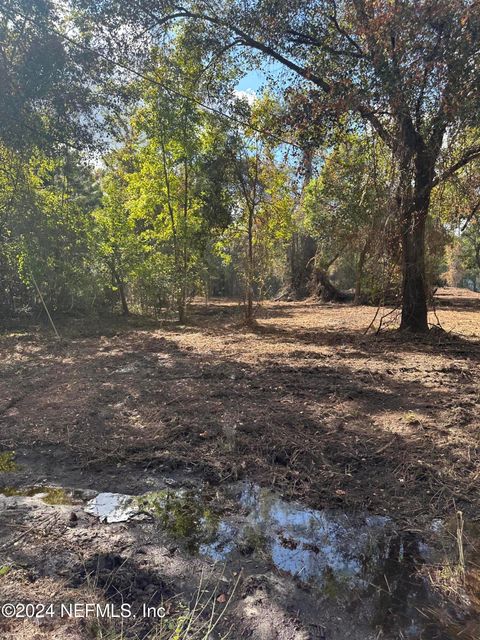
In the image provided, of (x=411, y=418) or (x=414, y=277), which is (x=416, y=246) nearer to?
(x=414, y=277)

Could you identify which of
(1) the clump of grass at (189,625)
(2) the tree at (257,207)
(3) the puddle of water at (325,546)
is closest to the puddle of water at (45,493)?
(3) the puddle of water at (325,546)

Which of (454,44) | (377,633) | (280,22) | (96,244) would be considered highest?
(280,22)

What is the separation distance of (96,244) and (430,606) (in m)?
11.1

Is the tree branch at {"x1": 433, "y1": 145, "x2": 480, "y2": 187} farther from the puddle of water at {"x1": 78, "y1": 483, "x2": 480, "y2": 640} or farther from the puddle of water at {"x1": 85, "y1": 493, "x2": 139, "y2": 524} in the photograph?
the puddle of water at {"x1": 85, "y1": 493, "x2": 139, "y2": 524}

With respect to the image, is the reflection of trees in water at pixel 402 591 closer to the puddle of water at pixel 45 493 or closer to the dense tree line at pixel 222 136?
the puddle of water at pixel 45 493

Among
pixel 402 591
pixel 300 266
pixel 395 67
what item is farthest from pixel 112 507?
pixel 300 266

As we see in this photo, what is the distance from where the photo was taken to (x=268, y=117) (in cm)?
802

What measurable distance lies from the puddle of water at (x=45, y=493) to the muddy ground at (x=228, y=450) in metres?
0.04

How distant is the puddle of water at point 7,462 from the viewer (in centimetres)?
327

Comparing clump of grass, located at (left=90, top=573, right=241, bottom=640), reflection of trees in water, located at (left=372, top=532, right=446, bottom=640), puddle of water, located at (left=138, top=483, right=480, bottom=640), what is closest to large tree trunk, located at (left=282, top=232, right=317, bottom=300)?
puddle of water, located at (left=138, top=483, right=480, bottom=640)

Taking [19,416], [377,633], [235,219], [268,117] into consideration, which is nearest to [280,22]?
[268,117]

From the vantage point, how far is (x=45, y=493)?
115 inches

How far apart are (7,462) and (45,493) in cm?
71

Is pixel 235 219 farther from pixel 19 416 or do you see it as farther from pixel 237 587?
pixel 237 587
